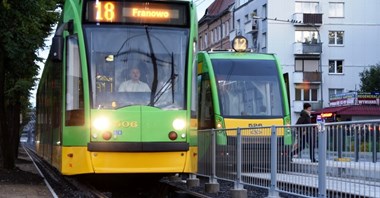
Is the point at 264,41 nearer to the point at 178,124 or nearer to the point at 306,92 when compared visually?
the point at 306,92

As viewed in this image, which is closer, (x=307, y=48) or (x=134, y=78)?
(x=134, y=78)

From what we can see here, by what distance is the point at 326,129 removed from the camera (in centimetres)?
827

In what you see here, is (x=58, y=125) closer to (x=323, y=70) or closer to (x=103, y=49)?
(x=103, y=49)

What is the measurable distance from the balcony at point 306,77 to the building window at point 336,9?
19.7ft

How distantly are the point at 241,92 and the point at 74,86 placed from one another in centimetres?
628

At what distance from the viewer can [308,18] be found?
60750 mm

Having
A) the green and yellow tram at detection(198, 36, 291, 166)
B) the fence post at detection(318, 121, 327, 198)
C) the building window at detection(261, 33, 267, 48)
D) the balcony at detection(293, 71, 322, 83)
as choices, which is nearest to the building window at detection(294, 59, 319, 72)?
the balcony at detection(293, 71, 322, 83)

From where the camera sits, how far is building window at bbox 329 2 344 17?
2453 inches

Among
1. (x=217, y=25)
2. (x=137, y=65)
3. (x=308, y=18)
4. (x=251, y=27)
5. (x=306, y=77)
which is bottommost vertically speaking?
(x=137, y=65)

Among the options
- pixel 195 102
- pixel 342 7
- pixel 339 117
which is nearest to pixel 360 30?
pixel 342 7

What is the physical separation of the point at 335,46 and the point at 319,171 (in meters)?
55.2

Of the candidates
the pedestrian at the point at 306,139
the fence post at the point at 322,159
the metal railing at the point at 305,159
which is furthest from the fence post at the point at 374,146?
the pedestrian at the point at 306,139

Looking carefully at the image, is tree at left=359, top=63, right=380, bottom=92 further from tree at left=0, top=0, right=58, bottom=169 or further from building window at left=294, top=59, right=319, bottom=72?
tree at left=0, top=0, right=58, bottom=169

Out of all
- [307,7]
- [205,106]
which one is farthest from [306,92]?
[205,106]
